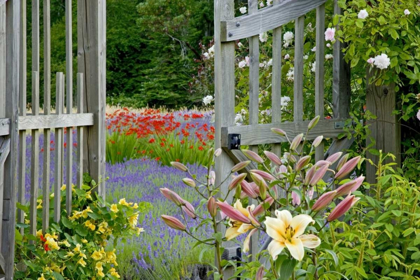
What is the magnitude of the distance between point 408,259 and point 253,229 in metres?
1.31

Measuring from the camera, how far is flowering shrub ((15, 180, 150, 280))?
3.11 metres

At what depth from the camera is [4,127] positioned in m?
2.74

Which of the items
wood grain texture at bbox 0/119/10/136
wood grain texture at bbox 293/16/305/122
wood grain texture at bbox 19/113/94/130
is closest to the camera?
wood grain texture at bbox 0/119/10/136

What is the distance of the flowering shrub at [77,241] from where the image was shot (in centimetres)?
311

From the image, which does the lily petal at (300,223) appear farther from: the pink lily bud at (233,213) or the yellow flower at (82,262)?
the yellow flower at (82,262)

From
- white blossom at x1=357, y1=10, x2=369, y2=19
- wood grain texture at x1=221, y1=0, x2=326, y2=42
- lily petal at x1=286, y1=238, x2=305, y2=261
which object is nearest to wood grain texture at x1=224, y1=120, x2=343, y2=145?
wood grain texture at x1=221, y1=0, x2=326, y2=42

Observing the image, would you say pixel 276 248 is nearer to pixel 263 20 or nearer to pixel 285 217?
pixel 285 217

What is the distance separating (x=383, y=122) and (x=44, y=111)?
2019 millimetres

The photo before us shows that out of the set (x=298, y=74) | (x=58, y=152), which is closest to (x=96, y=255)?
(x=58, y=152)

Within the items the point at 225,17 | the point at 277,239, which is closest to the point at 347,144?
the point at 225,17

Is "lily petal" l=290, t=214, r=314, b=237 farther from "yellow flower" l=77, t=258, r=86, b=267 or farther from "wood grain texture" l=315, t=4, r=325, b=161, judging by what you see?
"wood grain texture" l=315, t=4, r=325, b=161

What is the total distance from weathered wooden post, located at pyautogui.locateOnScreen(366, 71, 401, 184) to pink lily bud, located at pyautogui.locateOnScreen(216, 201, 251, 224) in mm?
2339

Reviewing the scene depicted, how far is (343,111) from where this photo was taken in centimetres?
370

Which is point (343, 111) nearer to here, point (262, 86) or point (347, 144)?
point (347, 144)
